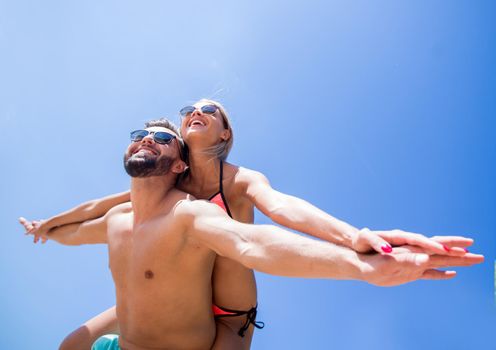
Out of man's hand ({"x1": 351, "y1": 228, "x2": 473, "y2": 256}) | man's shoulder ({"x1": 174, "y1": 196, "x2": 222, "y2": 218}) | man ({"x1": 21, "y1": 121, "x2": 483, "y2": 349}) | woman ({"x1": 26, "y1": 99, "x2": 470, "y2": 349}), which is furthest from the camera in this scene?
woman ({"x1": 26, "y1": 99, "x2": 470, "y2": 349})

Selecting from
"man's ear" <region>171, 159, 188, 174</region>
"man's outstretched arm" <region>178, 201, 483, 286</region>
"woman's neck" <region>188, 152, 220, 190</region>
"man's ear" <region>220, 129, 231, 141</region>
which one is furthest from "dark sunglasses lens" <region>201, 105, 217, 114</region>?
"man's outstretched arm" <region>178, 201, 483, 286</region>

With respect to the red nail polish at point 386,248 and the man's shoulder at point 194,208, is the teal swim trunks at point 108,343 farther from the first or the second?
the red nail polish at point 386,248

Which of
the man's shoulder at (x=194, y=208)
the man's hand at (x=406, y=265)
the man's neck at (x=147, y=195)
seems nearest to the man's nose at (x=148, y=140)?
the man's neck at (x=147, y=195)

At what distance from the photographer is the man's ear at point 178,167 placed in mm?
5099

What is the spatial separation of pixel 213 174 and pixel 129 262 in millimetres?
1624

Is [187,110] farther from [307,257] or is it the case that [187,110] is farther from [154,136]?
[307,257]

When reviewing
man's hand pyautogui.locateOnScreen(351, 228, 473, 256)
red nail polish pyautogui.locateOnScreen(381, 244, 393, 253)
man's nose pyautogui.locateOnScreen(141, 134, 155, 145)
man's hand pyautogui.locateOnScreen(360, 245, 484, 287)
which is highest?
man's nose pyautogui.locateOnScreen(141, 134, 155, 145)

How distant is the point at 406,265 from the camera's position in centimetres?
220

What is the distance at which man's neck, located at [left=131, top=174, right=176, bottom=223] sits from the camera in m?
4.65

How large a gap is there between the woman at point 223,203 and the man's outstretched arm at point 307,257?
1030 millimetres

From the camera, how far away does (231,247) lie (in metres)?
3.21

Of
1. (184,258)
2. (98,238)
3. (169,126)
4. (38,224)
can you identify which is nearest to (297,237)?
(184,258)

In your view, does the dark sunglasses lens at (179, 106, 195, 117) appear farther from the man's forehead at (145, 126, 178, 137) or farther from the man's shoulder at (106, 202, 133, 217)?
the man's shoulder at (106, 202, 133, 217)

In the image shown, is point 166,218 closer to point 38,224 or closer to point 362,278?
point 362,278
